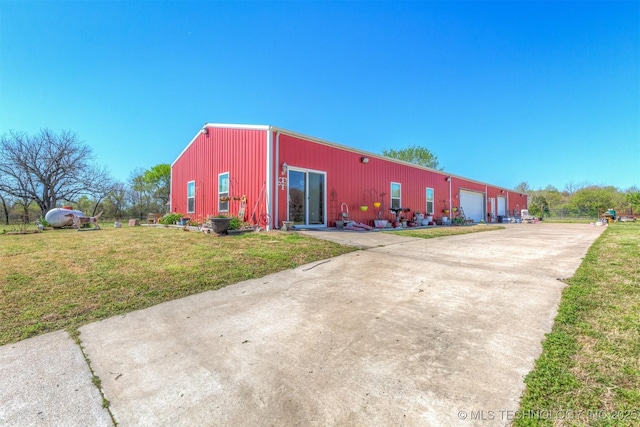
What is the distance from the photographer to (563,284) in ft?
9.70

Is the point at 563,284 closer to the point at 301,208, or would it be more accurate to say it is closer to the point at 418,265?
the point at 418,265

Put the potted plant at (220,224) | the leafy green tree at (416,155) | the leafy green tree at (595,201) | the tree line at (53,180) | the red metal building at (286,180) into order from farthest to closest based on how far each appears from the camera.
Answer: the leafy green tree at (416,155)
the leafy green tree at (595,201)
the tree line at (53,180)
the red metal building at (286,180)
the potted plant at (220,224)

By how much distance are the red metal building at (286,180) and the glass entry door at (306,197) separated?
3 centimetres

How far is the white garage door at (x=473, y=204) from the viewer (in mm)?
17500

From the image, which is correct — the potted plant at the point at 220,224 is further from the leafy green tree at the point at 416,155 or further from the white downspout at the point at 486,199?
the leafy green tree at the point at 416,155

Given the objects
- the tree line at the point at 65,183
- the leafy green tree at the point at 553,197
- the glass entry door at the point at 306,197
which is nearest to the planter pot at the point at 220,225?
the glass entry door at the point at 306,197

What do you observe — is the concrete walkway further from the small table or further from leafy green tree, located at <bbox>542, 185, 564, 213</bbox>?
leafy green tree, located at <bbox>542, 185, 564, 213</bbox>

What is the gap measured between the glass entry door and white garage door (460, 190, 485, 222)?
12.2 metres

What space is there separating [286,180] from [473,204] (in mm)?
15681

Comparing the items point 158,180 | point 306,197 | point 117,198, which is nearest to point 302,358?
point 306,197

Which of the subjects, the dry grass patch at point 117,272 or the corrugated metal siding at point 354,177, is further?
the corrugated metal siding at point 354,177

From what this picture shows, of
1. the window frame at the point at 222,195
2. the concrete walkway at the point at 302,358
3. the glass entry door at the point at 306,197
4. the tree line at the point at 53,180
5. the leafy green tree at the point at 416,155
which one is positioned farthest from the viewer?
the leafy green tree at the point at 416,155

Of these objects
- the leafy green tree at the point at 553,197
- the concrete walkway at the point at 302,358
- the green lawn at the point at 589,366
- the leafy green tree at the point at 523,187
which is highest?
the leafy green tree at the point at 523,187

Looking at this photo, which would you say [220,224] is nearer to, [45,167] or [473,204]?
[473,204]
